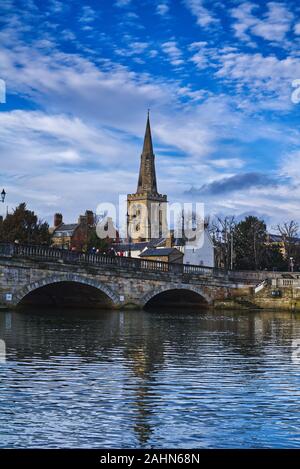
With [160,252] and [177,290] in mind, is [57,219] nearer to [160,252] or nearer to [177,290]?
[160,252]

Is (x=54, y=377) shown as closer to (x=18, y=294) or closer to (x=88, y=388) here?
(x=88, y=388)

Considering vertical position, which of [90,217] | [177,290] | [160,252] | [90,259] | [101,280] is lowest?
[177,290]

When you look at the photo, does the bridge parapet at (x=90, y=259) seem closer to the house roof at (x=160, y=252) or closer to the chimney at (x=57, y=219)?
the house roof at (x=160, y=252)

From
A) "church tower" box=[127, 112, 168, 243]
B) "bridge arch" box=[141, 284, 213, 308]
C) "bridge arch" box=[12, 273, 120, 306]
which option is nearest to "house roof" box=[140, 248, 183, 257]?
"bridge arch" box=[141, 284, 213, 308]

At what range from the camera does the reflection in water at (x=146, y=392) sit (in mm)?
11492

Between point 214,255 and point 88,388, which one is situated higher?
point 214,255

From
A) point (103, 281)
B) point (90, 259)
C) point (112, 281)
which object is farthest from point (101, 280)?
point (90, 259)

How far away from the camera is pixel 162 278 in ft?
179

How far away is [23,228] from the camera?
77.4m

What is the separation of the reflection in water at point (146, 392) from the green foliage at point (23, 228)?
1904 inches

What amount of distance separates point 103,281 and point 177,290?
9470mm

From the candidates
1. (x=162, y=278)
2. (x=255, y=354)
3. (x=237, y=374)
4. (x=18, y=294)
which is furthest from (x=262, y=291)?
(x=237, y=374)

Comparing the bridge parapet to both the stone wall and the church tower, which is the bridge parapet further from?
the church tower

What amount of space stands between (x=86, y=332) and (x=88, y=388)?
→ 15216mm
